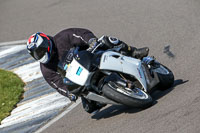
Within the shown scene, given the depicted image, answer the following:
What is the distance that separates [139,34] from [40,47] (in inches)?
168

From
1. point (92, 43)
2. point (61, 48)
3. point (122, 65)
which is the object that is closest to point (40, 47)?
point (61, 48)

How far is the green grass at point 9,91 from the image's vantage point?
29.5 ft

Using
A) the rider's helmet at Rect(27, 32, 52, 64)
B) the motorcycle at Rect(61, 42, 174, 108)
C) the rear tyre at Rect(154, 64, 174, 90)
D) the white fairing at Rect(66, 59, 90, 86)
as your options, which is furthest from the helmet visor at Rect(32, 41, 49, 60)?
→ the rear tyre at Rect(154, 64, 174, 90)

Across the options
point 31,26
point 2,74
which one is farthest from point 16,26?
point 2,74

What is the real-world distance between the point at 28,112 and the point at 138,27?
3.82 m

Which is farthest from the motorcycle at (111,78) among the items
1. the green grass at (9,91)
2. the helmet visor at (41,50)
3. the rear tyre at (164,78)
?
the green grass at (9,91)

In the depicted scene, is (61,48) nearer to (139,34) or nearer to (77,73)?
(77,73)

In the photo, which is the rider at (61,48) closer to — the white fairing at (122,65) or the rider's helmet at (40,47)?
the rider's helmet at (40,47)

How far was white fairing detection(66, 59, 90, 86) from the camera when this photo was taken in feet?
18.6

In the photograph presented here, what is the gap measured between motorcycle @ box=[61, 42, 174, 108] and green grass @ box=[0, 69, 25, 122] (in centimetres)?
339

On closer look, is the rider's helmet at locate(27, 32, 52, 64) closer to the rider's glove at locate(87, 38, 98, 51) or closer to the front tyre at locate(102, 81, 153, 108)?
the rider's glove at locate(87, 38, 98, 51)

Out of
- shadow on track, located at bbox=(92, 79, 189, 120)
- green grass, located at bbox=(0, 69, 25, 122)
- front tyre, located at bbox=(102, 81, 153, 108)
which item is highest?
front tyre, located at bbox=(102, 81, 153, 108)

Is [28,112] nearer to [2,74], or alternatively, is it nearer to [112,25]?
[2,74]

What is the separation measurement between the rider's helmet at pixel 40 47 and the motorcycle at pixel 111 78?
24.7 inches
